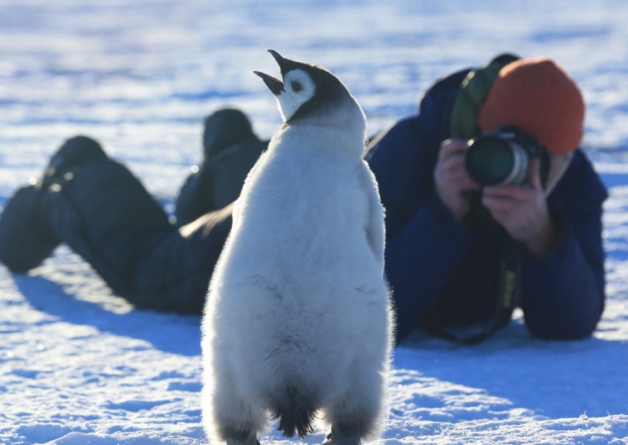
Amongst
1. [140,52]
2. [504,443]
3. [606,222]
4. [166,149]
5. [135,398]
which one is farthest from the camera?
[140,52]

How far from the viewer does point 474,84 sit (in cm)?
238

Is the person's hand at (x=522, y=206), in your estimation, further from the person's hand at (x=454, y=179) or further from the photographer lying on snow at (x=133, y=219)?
the photographer lying on snow at (x=133, y=219)

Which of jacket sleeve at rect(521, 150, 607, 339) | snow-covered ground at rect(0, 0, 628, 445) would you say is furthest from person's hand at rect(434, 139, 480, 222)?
snow-covered ground at rect(0, 0, 628, 445)

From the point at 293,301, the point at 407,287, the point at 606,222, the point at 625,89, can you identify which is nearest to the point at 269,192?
the point at 293,301

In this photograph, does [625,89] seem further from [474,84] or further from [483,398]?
[483,398]

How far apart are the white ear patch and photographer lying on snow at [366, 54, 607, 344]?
2.63 feet

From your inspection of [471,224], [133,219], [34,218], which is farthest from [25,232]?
[471,224]

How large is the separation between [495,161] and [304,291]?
38.5 inches

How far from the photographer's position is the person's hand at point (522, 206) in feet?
7.32

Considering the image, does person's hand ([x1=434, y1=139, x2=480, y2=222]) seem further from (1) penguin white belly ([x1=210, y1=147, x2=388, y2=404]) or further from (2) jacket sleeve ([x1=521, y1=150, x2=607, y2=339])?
(1) penguin white belly ([x1=210, y1=147, x2=388, y2=404])

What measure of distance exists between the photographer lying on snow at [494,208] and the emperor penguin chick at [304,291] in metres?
0.82

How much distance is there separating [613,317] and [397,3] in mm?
18469

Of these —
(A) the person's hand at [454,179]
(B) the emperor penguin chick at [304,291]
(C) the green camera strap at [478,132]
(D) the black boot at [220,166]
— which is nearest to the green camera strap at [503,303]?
(C) the green camera strap at [478,132]

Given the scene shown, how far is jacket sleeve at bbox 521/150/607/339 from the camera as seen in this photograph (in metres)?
2.37
